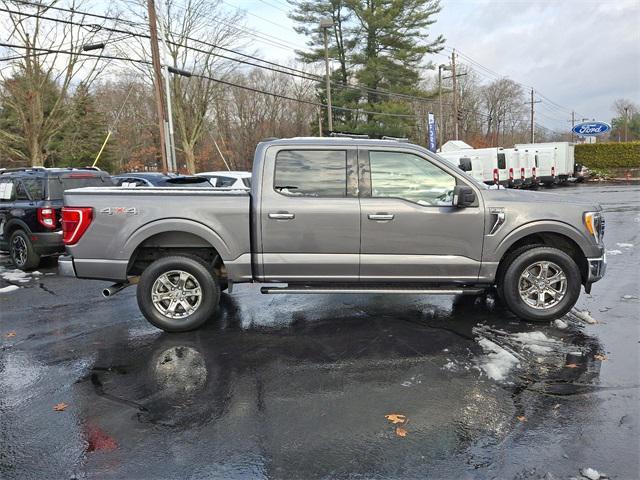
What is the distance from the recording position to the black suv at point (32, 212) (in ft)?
28.6

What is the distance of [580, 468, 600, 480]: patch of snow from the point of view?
2.73 m

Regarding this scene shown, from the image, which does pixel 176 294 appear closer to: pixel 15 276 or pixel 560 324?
pixel 560 324

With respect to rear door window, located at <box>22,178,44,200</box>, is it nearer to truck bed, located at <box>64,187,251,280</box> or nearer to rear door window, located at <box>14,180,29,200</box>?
rear door window, located at <box>14,180,29,200</box>

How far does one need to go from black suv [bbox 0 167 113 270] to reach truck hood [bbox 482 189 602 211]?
7448mm

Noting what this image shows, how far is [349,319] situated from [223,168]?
46.9 m

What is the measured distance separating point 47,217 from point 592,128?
117 ft

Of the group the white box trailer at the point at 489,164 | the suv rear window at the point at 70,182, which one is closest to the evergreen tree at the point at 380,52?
the white box trailer at the point at 489,164

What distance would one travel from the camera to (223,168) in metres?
50.6

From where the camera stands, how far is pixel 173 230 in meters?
5.08

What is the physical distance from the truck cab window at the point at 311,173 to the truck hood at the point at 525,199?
1553 mm

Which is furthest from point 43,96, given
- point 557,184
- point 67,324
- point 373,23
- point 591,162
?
point 591,162

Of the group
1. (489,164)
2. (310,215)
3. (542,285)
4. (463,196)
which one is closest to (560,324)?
(542,285)

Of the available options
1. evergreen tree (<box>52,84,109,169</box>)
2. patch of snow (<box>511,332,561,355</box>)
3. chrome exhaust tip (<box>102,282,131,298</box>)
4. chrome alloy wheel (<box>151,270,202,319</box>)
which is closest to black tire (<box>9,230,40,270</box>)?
chrome exhaust tip (<box>102,282,131,298</box>)

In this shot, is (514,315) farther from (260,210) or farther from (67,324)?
(67,324)
